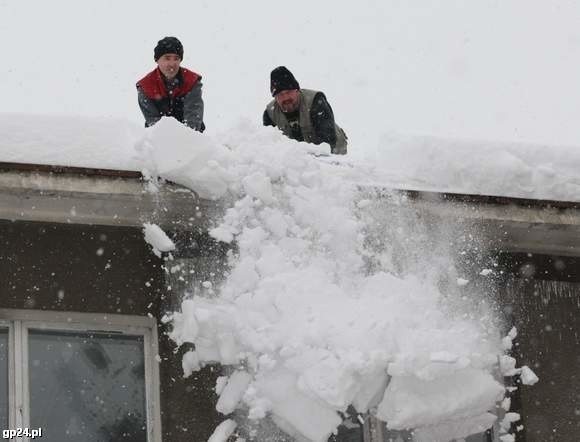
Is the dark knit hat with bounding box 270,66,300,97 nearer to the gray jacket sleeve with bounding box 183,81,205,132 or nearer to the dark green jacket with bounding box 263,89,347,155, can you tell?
the dark green jacket with bounding box 263,89,347,155

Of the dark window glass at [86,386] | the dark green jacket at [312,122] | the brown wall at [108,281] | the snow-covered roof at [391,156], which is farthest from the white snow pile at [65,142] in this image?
the dark green jacket at [312,122]

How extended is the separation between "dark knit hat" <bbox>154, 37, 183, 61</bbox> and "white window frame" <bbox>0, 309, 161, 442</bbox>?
1874 millimetres

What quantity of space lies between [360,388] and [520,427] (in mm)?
1279

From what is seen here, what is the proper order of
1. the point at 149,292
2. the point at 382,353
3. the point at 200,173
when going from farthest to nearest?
the point at 149,292 < the point at 200,173 < the point at 382,353

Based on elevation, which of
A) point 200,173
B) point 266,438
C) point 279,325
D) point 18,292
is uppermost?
point 200,173

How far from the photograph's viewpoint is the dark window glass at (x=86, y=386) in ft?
18.0

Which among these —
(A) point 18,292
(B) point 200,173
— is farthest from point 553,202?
(A) point 18,292

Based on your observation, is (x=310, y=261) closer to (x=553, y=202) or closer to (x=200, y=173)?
(x=200, y=173)

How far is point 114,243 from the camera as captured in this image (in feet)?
19.1

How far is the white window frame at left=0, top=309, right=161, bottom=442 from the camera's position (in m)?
5.44

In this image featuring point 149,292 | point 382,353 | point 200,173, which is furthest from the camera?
point 149,292

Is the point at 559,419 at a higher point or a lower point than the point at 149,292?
lower

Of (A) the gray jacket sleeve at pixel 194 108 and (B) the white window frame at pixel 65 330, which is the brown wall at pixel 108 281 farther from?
(A) the gray jacket sleeve at pixel 194 108

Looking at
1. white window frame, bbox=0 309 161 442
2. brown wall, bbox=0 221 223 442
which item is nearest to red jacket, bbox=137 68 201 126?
brown wall, bbox=0 221 223 442
